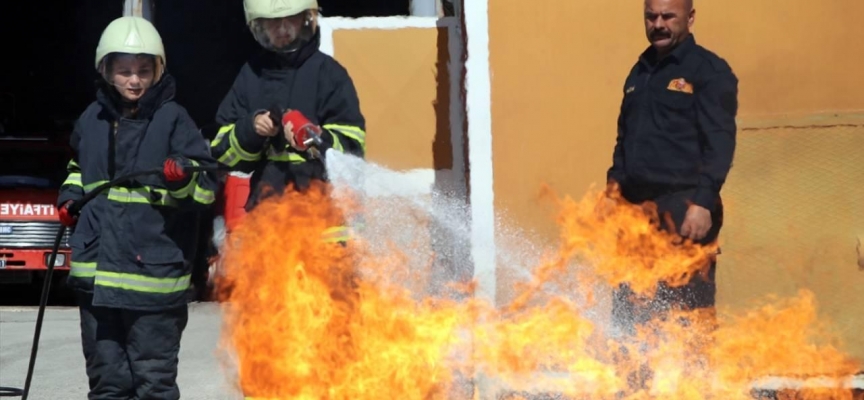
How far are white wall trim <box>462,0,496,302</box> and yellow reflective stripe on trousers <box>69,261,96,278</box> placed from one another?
1967mm

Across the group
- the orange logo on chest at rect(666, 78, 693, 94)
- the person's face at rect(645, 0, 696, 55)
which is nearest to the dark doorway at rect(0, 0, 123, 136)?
the person's face at rect(645, 0, 696, 55)

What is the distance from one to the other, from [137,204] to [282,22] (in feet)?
3.07

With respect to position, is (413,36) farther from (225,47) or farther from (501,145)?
(225,47)

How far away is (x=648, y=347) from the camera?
4984 millimetres

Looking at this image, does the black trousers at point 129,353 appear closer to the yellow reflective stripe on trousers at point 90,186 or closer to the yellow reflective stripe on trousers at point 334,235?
the yellow reflective stripe on trousers at point 90,186

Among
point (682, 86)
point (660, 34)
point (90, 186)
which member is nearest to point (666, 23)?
point (660, 34)

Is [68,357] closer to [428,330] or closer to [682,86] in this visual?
[428,330]

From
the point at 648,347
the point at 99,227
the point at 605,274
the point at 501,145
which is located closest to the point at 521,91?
the point at 501,145

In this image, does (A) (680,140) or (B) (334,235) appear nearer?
(B) (334,235)

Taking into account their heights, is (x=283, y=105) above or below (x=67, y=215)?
above

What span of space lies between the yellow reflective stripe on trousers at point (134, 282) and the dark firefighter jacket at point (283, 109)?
471 mm

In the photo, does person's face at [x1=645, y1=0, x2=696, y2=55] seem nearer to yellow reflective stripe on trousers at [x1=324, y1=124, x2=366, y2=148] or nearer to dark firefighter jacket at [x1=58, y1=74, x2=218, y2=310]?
yellow reflective stripe on trousers at [x1=324, y1=124, x2=366, y2=148]

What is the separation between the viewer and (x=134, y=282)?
4.91 metres

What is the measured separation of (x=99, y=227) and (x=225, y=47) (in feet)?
37.3
